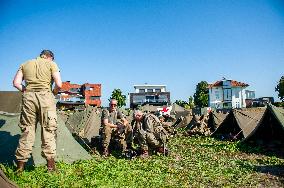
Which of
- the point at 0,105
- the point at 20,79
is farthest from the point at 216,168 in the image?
the point at 0,105

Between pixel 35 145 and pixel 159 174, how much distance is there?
9.85 feet

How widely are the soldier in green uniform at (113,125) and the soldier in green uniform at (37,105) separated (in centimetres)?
398

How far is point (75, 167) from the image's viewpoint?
6758 millimetres

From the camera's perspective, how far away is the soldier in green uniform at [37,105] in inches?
223

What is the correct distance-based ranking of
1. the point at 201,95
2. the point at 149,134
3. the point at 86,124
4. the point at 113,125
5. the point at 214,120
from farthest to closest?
1. the point at 201,95
2. the point at 214,120
3. the point at 86,124
4. the point at 113,125
5. the point at 149,134

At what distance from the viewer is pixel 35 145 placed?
6957 millimetres

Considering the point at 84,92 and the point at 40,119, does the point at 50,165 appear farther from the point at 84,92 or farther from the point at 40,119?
the point at 84,92

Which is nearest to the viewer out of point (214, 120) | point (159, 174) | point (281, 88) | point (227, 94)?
point (159, 174)

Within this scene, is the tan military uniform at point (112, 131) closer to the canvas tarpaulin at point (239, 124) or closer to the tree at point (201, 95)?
the canvas tarpaulin at point (239, 124)

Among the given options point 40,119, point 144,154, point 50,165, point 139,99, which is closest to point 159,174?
point 50,165

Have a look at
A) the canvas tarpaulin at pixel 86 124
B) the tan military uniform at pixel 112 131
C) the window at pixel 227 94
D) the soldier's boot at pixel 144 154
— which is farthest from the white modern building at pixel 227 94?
the soldier's boot at pixel 144 154

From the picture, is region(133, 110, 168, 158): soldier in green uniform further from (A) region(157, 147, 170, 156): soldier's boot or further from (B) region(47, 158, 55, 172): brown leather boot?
(B) region(47, 158, 55, 172): brown leather boot

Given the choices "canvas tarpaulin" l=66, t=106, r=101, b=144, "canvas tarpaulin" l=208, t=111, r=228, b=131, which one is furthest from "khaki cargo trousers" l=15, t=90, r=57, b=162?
"canvas tarpaulin" l=208, t=111, r=228, b=131

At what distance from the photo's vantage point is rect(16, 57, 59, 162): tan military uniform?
5660 mm
